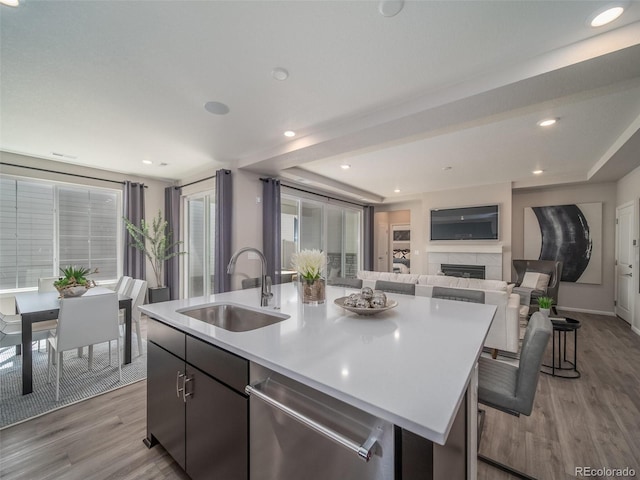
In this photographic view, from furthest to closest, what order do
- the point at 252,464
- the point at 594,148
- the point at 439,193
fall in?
the point at 439,193 < the point at 594,148 < the point at 252,464

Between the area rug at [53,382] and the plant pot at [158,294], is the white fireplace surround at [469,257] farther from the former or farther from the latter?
the area rug at [53,382]

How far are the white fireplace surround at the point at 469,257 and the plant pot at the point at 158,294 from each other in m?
5.81

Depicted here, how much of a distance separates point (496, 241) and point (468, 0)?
17.2 ft

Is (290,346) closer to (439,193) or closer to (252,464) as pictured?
(252,464)

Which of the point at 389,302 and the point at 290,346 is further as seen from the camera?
the point at 389,302

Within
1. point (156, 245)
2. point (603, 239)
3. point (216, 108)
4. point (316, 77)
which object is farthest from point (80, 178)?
point (603, 239)

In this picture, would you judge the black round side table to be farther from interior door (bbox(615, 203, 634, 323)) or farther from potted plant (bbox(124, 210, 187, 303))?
potted plant (bbox(124, 210, 187, 303))

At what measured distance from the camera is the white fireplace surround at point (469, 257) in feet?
18.3

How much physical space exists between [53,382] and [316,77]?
12.1 ft

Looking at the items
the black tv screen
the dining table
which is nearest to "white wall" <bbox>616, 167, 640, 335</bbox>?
the black tv screen

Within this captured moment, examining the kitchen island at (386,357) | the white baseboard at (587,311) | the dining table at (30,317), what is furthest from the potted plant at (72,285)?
→ the white baseboard at (587,311)

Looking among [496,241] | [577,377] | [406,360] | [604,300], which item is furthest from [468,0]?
[604,300]

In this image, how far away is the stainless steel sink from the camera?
5.62 ft

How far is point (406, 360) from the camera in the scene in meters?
0.96
